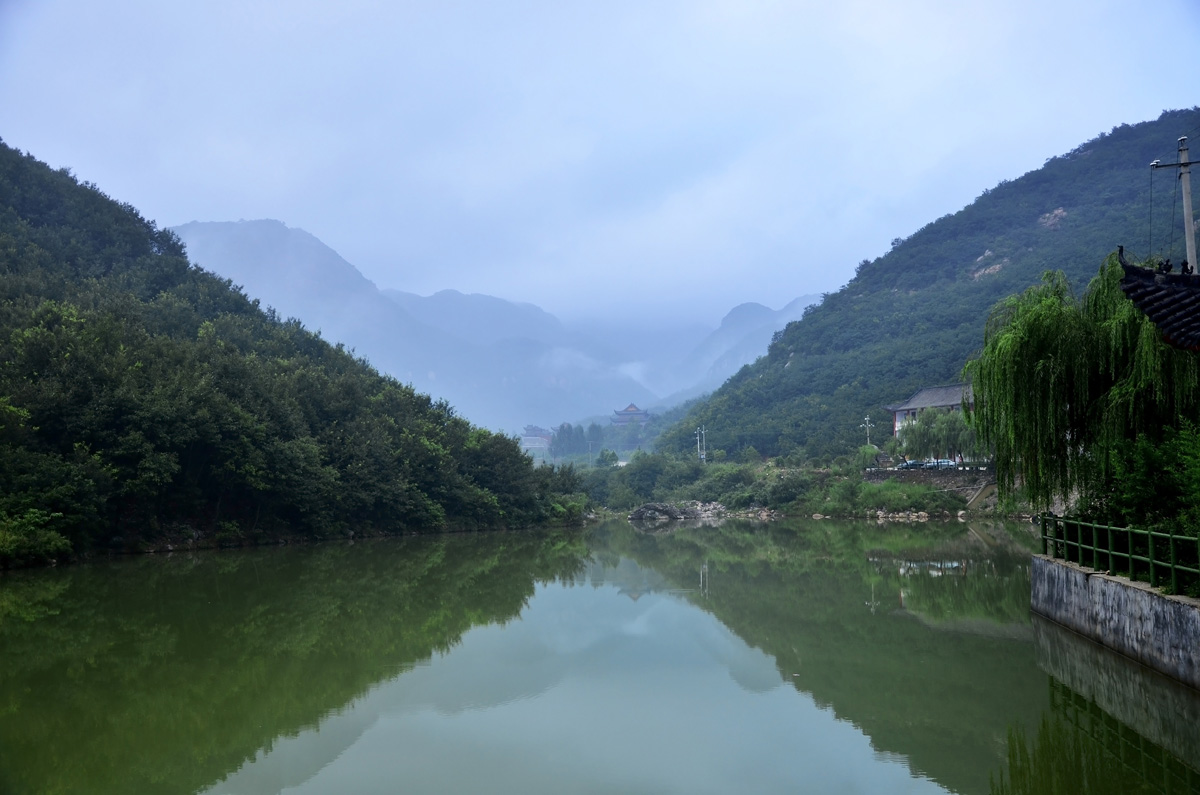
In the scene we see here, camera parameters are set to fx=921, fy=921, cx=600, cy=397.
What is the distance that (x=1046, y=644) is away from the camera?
10914 mm

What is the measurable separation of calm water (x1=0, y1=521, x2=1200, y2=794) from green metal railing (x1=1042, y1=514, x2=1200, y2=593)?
989 mm

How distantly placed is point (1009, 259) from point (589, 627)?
273 ft

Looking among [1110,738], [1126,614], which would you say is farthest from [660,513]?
[1110,738]

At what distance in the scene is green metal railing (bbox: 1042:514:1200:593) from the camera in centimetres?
851

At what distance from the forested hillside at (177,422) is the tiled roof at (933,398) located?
83.1 ft

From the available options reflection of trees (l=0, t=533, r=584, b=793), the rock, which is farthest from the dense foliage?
reflection of trees (l=0, t=533, r=584, b=793)

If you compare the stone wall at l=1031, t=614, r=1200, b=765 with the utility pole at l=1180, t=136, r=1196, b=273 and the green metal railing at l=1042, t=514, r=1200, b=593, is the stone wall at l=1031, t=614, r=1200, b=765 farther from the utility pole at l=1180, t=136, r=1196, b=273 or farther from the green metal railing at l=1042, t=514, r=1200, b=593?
the utility pole at l=1180, t=136, r=1196, b=273

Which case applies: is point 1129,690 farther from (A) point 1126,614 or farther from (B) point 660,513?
(B) point 660,513

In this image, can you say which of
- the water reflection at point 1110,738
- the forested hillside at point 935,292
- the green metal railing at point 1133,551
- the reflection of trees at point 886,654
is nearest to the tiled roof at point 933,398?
the forested hillside at point 935,292

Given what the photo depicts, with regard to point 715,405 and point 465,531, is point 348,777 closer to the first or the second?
point 465,531

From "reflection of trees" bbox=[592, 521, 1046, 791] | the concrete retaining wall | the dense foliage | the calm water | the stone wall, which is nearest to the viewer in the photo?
the calm water

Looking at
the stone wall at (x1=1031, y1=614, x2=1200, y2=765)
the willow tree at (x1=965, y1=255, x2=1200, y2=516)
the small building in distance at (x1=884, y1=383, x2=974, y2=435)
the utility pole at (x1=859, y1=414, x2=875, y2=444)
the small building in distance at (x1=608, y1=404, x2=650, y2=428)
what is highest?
the small building in distance at (x1=608, y1=404, x2=650, y2=428)

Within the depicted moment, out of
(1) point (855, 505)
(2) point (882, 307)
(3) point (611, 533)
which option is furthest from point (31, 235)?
(2) point (882, 307)

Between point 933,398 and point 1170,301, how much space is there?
5235 cm
